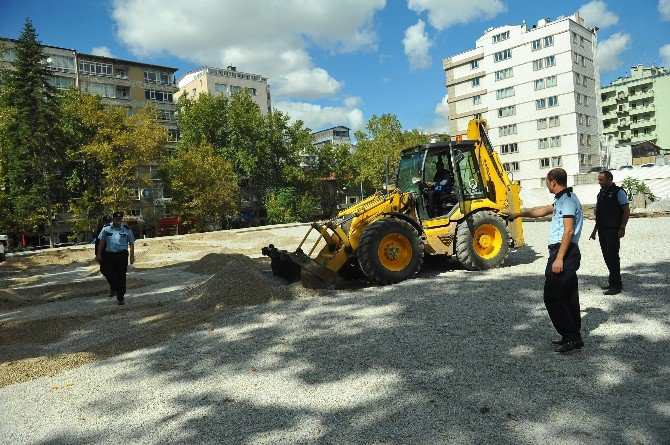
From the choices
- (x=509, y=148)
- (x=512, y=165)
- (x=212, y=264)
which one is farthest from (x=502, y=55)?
(x=212, y=264)

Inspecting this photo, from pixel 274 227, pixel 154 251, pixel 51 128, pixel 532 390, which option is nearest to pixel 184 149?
pixel 51 128

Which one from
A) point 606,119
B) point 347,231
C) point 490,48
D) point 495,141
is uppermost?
point 490,48

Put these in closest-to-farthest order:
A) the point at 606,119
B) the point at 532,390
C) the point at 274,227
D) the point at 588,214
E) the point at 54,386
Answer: the point at 532,390
the point at 54,386
the point at 588,214
the point at 274,227
the point at 606,119

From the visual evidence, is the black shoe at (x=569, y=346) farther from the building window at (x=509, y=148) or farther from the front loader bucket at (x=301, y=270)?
the building window at (x=509, y=148)

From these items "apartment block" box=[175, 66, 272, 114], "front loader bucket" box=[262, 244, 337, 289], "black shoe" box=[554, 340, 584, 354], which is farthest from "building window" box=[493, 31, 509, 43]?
"black shoe" box=[554, 340, 584, 354]

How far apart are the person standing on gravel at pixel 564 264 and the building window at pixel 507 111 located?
5882 centimetres

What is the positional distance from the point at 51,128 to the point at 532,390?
42.1 metres

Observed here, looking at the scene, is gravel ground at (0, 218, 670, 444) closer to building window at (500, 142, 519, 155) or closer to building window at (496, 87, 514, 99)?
building window at (500, 142, 519, 155)

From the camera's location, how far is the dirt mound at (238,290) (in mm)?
8398

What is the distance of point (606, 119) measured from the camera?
3270 inches

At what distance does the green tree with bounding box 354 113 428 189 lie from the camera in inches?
2012

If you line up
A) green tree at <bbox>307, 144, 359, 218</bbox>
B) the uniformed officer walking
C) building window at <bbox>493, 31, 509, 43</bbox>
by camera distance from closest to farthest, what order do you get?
1. the uniformed officer walking
2. green tree at <bbox>307, 144, 359, 218</bbox>
3. building window at <bbox>493, 31, 509, 43</bbox>

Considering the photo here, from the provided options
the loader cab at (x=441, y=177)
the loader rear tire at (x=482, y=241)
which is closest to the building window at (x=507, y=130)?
the loader cab at (x=441, y=177)

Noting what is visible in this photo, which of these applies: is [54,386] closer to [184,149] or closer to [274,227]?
[274,227]
